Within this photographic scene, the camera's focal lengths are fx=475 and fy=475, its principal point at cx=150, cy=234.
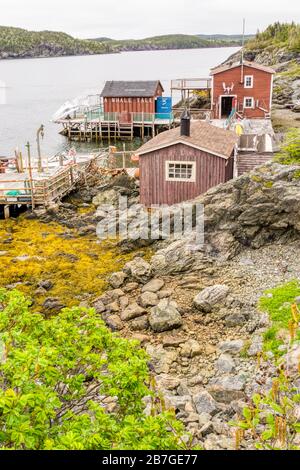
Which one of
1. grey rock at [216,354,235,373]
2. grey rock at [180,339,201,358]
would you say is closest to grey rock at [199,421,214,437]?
grey rock at [216,354,235,373]

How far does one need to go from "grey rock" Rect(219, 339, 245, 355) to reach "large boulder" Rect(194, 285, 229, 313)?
1985 mm

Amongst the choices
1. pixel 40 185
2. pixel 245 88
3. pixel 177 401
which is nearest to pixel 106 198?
pixel 40 185

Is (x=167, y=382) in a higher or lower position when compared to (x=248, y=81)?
lower

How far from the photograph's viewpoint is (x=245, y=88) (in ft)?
153

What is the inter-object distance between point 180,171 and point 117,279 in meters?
8.28

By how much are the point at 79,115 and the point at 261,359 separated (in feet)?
181

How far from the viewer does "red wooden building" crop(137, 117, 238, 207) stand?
23.6 metres

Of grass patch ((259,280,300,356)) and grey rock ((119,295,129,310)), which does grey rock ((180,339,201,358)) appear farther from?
grey rock ((119,295,129,310))

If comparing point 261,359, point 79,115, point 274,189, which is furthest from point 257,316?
point 79,115

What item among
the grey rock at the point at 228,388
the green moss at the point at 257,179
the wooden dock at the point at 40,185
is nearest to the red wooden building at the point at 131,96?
the wooden dock at the point at 40,185

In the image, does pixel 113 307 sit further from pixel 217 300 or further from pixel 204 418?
pixel 204 418

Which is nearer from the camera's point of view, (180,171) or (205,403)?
(205,403)

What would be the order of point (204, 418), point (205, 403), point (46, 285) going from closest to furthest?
1. point (204, 418)
2. point (205, 403)
3. point (46, 285)

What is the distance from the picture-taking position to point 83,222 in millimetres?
25922
